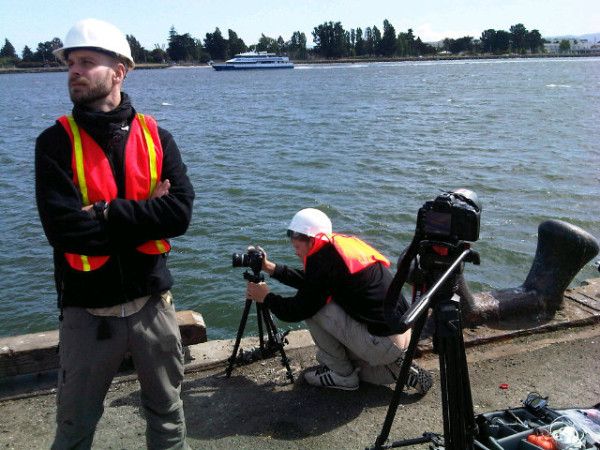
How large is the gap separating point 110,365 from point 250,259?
5.30 feet

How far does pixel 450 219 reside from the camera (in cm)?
267

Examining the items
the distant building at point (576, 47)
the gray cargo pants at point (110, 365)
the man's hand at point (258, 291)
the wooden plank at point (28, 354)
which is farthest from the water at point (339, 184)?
the distant building at point (576, 47)

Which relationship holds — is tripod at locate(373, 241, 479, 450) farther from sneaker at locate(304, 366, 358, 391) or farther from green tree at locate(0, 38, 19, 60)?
green tree at locate(0, 38, 19, 60)

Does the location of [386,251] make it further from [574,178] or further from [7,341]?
[574,178]

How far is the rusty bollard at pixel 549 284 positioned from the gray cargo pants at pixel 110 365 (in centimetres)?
320

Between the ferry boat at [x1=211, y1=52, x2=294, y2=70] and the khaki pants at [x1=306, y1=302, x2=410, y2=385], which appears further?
the ferry boat at [x1=211, y1=52, x2=294, y2=70]

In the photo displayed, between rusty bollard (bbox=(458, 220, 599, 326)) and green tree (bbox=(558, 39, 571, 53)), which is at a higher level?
rusty bollard (bbox=(458, 220, 599, 326))

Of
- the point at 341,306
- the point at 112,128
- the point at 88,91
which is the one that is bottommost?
the point at 341,306

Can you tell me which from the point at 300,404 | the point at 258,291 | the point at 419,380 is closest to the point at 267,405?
the point at 300,404

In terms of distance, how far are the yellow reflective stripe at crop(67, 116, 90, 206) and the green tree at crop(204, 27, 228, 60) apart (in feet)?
548

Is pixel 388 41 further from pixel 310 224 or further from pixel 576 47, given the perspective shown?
pixel 310 224

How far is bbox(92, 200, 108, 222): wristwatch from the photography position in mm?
2793

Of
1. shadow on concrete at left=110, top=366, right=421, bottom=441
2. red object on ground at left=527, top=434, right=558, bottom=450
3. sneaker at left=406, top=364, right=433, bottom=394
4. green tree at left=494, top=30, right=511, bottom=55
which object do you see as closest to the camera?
red object on ground at left=527, top=434, right=558, bottom=450

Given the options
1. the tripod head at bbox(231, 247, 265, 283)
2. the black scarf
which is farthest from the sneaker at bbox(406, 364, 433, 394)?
the black scarf
